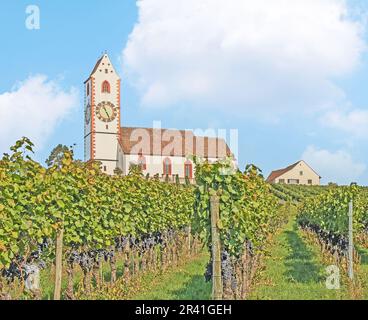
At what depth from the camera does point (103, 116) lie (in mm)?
75062

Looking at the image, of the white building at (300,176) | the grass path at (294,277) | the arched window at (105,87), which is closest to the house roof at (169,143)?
the arched window at (105,87)

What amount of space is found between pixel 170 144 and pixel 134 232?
201 feet

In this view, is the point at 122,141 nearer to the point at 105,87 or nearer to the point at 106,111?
the point at 106,111

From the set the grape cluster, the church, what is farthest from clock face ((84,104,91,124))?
the grape cluster

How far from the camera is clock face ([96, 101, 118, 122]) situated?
7494cm

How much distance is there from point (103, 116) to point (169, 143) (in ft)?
28.4

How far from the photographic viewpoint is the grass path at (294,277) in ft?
45.3

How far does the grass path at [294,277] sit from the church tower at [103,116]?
5028 centimetres

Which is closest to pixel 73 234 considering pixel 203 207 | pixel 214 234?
pixel 203 207

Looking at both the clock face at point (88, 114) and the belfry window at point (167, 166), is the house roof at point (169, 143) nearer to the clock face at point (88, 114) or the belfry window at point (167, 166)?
the belfry window at point (167, 166)

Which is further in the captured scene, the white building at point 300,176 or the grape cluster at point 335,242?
the white building at point 300,176

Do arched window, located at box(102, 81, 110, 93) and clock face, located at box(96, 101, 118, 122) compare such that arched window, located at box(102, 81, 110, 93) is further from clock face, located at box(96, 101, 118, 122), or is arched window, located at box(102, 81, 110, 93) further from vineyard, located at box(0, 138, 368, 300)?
vineyard, located at box(0, 138, 368, 300)

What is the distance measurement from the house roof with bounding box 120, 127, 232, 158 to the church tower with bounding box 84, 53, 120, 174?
175 centimetres
